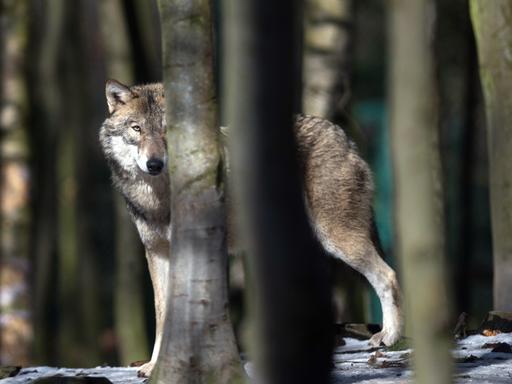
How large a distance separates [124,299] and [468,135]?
15.7 ft

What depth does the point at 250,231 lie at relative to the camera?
3.54 m

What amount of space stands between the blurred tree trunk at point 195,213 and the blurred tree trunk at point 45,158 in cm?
741

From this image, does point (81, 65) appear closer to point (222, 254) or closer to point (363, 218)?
point (363, 218)

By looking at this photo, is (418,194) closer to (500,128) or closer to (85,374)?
(85,374)

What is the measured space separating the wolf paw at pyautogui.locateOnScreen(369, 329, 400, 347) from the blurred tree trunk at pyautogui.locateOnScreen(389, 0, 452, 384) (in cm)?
310

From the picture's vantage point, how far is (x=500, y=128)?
8234 millimetres

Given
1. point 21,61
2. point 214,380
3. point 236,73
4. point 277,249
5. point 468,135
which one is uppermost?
point 21,61

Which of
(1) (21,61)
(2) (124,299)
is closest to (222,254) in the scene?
(2) (124,299)

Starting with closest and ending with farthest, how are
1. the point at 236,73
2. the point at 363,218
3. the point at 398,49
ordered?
the point at 236,73 < the point at 398,49 < the point at 363,218

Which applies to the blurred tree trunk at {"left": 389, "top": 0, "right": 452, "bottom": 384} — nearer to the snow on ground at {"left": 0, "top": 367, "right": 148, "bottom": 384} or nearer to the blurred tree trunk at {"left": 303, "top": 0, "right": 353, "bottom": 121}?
the snow on ground at {"left": 0, "top": 367, "right": 148, "bottom": 384}

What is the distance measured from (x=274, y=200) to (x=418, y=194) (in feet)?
3.48

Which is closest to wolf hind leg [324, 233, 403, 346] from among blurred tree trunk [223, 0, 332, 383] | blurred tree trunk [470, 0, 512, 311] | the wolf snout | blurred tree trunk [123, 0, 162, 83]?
blurred tree trunk [470, 0, 512, 311]

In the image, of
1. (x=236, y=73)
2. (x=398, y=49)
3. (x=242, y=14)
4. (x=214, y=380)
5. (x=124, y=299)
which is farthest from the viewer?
(x=124, y=299)

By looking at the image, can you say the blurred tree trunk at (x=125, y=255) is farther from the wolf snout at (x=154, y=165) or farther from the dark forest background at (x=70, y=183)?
the wolf snout at (x=154, y=165)
